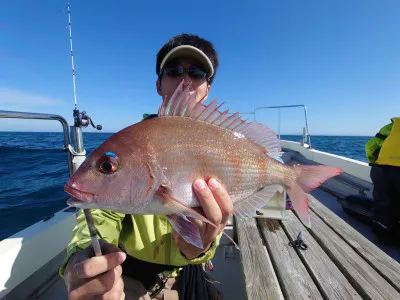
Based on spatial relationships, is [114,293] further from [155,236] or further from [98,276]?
[155,236]

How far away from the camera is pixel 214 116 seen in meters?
1.36

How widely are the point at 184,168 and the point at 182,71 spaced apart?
1.41 m

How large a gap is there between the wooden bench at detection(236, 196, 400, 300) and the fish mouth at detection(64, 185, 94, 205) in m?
1.32

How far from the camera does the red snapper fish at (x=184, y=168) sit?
1.04 metres

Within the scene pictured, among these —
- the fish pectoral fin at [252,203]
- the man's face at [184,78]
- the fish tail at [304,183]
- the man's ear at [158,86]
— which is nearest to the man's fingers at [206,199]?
the fish pectoral fin at [252,203]

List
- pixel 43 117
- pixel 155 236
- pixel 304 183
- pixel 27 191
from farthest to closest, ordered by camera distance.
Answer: pixel 27 191 → pixel 43 117 → pixel 155 236 → pixel 304 183

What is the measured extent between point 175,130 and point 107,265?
72 centimetres

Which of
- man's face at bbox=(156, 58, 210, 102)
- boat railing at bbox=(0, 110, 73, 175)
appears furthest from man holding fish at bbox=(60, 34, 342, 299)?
boat railing at bbox=(0, 110, 73, 175)

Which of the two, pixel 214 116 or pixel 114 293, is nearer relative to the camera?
pixel 114 293

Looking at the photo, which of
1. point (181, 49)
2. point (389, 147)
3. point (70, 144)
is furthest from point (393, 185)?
point (70, 144)

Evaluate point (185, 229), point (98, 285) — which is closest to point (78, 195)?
point (98, 285)

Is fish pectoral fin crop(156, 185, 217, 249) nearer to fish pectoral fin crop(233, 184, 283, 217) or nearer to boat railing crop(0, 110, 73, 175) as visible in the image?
fish pectoral fin crop(233, 184, 283, 217)

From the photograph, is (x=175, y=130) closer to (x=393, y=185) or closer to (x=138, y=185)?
(x=138, y=185)

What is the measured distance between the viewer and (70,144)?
8.46ft
